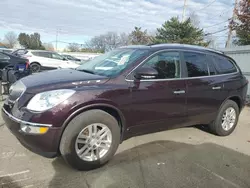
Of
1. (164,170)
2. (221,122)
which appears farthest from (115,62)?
(221,122)

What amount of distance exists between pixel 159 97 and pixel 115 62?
3.00 feet

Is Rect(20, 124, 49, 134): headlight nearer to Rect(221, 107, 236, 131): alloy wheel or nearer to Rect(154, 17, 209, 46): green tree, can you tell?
Rect(221, 107, 236, 131): alloy wheel

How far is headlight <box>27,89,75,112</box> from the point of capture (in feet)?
8.88

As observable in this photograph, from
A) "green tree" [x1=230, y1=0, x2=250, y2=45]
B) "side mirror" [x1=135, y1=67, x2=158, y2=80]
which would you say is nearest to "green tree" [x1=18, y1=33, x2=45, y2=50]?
"green tree" [x1=230, y1=0, x2=250, y2=45]

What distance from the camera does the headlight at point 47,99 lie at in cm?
271

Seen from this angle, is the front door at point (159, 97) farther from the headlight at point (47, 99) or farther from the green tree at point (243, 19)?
the green tree at point (243, 19)

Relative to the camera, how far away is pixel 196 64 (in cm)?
413

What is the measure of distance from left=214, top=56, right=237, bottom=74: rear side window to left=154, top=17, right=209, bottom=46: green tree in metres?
22.0

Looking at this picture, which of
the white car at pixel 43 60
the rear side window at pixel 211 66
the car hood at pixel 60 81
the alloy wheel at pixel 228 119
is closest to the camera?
the car hood at pixel 60 81

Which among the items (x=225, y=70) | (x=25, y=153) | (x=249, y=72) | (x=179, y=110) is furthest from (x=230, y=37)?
(x=25, y=153)

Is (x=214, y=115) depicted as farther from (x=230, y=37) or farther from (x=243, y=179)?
(x=230, y=37)

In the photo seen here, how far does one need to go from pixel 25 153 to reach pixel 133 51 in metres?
2.35

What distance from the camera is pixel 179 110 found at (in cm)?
386

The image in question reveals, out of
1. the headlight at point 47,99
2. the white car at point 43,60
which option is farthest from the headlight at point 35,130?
the white car at point 43,60
